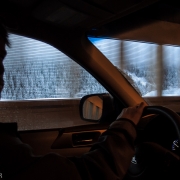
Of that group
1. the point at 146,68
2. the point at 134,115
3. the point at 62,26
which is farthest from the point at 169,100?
the point at 134,115

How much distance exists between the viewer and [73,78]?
2.81m

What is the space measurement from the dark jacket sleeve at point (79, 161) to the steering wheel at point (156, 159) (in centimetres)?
37

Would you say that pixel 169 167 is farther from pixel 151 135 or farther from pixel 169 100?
pixel 169 100

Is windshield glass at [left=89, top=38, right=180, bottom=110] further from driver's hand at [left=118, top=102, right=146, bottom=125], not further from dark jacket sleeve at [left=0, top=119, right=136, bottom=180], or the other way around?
dark jacket sleeve at [left=0, top=119, right=136, bottom=180]

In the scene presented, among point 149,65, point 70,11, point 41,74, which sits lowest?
point 41,74

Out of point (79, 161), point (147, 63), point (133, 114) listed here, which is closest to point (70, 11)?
point (133, 114)

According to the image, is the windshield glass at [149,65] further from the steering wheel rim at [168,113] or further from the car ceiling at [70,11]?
the steering wheel rim at [168,113]

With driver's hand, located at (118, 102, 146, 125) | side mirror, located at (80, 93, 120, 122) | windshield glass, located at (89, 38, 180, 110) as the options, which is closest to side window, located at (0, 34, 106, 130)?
side mirror, located at (80, 93, 120, 122)

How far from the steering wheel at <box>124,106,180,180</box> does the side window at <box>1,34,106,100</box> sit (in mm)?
728

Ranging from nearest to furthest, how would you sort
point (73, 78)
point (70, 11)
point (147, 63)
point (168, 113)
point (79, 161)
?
point (79, 161) → point (168, 113) → point (70, 11) → point (73, 78) → point (147, 63)

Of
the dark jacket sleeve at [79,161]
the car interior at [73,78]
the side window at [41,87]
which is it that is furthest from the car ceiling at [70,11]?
the dark jacket sleeve at [79,161]

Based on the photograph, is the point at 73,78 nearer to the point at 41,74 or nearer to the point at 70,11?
the point at 41,74

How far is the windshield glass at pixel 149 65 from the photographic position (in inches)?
116

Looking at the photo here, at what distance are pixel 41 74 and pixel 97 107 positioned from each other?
52 centimetres
